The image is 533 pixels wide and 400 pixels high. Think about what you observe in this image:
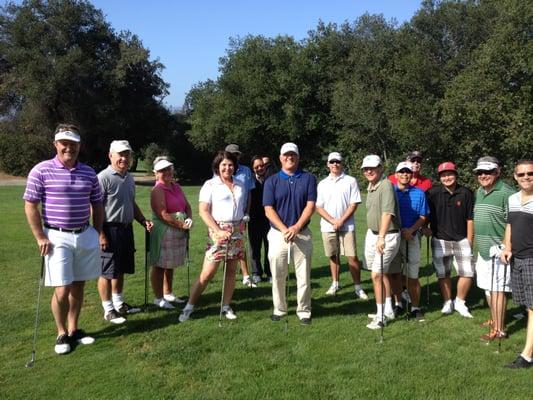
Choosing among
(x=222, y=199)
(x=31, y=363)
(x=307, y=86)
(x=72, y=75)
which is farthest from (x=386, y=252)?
(x=72, y=75)

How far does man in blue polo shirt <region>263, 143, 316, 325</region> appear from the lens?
18.7 feet

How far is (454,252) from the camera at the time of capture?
613 cm

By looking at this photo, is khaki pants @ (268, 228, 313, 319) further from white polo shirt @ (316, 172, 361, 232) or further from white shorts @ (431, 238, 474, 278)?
white shorts @ (431, 238, 474, 278)

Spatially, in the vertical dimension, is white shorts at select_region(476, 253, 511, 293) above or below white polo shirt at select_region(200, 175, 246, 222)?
below

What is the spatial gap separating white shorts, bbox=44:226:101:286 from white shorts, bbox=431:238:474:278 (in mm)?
4213

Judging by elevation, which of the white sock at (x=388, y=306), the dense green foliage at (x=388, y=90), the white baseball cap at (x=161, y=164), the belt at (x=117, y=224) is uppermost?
the dense green foliage at (x=388, y=90)

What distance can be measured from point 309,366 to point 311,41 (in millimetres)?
36671

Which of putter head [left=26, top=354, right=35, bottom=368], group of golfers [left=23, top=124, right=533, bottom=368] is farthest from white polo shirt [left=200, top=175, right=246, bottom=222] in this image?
putter head [left=26, top=354, right=35, bottom=368]

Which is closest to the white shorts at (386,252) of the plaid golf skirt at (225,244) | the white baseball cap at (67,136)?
the plaid golf skirt at (225,244)

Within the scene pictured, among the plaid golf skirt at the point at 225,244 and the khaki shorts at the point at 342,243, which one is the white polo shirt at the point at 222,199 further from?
the khaki shorts at the point at 342,243

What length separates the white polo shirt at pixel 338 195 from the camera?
283 inches

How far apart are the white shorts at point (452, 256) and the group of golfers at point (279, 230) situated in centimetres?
1

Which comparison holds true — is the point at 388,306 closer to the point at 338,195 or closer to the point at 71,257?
the point at 338,195

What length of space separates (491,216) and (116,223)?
4.45 m
